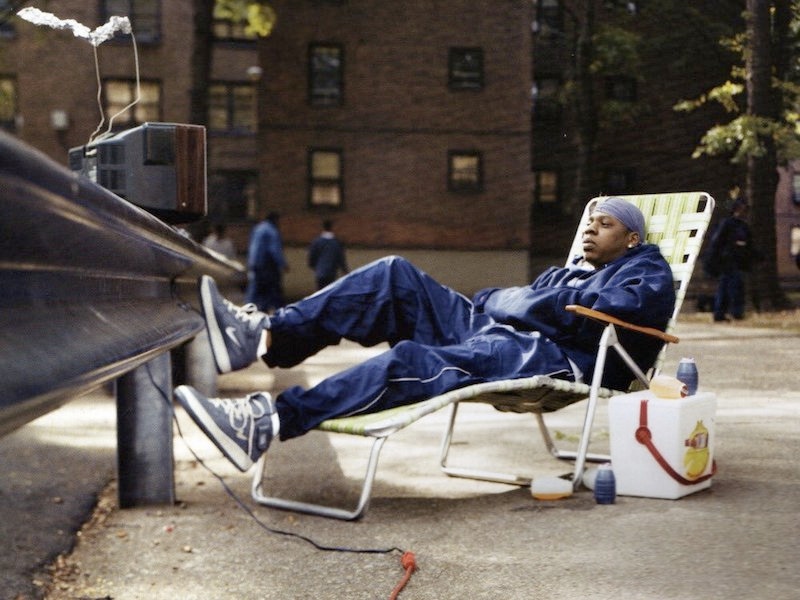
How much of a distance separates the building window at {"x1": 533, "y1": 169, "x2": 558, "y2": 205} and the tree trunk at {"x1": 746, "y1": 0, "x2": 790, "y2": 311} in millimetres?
23454

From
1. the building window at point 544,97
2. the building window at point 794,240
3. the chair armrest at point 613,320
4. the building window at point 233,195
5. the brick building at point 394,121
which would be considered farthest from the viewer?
the building window at point 233,195

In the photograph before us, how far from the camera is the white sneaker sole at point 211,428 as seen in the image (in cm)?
324

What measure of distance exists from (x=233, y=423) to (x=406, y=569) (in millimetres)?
738

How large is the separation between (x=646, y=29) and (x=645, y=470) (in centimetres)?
309

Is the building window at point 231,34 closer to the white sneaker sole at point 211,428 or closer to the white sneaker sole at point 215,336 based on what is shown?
the white sneaker sole at point 215,336

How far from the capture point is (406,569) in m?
2.90

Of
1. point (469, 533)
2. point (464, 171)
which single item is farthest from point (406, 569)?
point (464, 171)

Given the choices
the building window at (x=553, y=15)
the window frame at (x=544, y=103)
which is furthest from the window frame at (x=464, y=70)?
the building window at (x=553, y=15)

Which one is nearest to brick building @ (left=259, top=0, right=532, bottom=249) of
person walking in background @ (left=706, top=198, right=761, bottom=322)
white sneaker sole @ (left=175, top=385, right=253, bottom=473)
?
person walking in background @ (left=706, top=198, right=761, bottom=322)

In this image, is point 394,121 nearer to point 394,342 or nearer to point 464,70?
point 464,70

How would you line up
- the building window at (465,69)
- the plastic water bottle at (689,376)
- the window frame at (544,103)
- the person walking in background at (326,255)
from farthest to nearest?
the building window at (465,69) → the window frame at (544,103) → the person walking in background at (326,255) → the plastic water bottle at (689,376)

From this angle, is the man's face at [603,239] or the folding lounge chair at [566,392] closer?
the folding lounge chair at [566,392]

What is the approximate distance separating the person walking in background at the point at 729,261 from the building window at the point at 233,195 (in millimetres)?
18184

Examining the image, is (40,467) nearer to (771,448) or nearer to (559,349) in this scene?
(559,349)
